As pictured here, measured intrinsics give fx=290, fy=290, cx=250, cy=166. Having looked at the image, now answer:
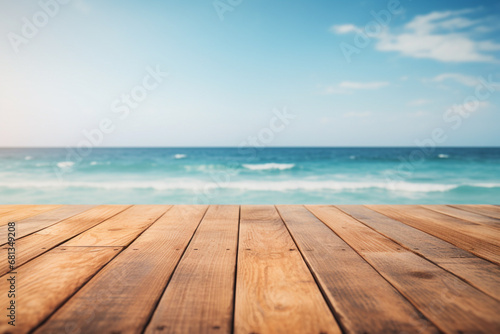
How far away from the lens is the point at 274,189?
336 inches

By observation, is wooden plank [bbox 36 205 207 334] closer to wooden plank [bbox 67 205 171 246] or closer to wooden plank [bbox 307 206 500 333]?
wooden plank [bbox 67 205 171 246]

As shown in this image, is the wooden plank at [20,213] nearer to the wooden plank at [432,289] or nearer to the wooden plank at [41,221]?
the wooden plank at [41,221]

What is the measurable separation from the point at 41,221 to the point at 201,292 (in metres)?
1.25

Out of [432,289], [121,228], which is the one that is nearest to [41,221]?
[121,228]

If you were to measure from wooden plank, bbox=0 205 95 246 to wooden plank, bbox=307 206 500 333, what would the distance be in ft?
4.70

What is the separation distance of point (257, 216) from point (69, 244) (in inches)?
36.7

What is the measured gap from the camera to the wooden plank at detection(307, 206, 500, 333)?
0.63 m

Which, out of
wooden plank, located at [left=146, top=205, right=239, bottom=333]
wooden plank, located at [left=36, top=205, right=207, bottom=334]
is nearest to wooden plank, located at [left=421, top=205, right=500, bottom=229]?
wooden plank, located at [left=146, top=205, right=239, bottom=333]

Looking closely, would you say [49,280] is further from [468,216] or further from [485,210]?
[485,210]

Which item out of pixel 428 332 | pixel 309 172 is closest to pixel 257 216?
pixel 428 332

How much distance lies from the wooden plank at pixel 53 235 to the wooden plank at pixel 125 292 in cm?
31

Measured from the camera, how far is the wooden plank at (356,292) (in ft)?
2.00

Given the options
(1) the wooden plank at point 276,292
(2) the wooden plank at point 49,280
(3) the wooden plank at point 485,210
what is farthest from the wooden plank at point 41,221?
(3) the wooden plank at point 485,210

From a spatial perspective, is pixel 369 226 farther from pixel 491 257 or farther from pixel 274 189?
pixel 274 189
